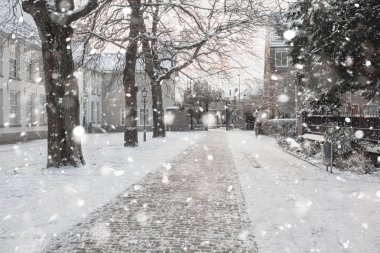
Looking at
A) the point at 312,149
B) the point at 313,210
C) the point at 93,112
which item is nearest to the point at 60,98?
the point at 313,210

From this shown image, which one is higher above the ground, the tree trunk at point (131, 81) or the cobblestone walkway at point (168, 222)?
the tree trunk at point (131, 81)

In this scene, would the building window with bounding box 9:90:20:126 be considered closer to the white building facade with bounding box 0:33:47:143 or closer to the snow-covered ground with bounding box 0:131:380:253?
the white building facade with bounding box 0:33:47:143

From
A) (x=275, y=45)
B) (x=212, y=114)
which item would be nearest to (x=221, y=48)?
(x=275, y=45)

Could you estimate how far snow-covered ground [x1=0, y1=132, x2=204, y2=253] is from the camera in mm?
5730

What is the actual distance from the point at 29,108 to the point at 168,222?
80.9 ft

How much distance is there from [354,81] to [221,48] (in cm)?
903

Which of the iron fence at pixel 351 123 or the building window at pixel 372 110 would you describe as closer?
the iron fence at pixel 351 123

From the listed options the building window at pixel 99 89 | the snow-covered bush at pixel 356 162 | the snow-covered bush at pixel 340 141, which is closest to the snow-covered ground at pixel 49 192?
the snow-covered bush at pixel 340 141

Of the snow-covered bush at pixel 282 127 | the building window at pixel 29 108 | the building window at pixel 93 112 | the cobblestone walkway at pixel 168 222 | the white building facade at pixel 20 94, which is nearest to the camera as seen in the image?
the cobblestone walkway at pixel 168 222

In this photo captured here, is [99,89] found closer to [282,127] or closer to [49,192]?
[282,127]

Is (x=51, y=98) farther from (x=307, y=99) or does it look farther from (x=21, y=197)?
(x=307, y=99)

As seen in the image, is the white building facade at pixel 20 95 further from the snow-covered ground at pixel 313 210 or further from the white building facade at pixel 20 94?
the snow-covered ground at pixel 313 210

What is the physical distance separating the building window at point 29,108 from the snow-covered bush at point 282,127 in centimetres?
1668

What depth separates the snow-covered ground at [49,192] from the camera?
5730mm
